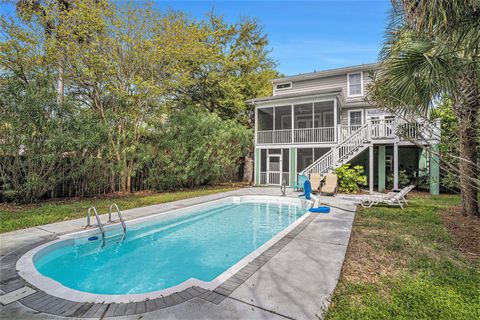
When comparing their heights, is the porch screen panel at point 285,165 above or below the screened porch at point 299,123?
below

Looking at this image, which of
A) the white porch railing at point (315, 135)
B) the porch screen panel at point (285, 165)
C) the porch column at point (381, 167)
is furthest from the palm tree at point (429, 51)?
the porch screen panel at point (285, 165)

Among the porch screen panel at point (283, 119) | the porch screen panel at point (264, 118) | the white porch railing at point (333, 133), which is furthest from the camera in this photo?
the porch screen panel at point (283, 119)

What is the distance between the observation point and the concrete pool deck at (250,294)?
103 inches

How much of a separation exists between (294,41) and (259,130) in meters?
6.15

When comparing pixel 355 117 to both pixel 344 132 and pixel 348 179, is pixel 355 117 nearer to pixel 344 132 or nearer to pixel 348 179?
pixel 344 132

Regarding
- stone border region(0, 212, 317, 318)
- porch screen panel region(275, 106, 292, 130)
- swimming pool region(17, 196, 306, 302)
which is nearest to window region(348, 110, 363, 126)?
porch screen panel region(275, 106, 292, 130)

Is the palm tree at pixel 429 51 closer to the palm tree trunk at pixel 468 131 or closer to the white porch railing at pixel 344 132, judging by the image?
the palm tree trunk at pixel 468 131

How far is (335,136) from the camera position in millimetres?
13703

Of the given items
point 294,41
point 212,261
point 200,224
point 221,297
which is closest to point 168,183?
point 200,224

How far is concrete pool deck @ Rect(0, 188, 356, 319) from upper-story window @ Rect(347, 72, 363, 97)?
14.4 meters

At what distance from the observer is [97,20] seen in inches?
402

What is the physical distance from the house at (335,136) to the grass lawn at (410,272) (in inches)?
258

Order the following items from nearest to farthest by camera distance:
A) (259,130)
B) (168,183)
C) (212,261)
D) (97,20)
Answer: (212,261) < (97,20) < (168,183) < (259,130)

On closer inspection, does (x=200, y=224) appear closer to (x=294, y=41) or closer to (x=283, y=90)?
(x=294, y=41)
